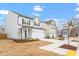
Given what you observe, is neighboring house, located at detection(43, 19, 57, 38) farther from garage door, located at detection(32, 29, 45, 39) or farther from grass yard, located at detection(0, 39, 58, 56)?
grass yard, located at detection(0, 39, 58, 56)

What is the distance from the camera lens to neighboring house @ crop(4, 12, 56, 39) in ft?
6.63

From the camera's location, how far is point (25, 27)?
203 cm

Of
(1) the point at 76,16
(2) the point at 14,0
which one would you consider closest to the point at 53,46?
(1) the point at 76,16

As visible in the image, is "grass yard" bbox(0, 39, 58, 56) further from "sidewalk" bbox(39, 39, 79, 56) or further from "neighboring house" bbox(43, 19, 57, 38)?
"neighboring house" bbox(43, 19, 57, 38)

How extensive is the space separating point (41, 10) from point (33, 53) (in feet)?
1.37

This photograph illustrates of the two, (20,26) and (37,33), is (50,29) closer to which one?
(37,33)

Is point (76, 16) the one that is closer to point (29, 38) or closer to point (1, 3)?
point (29, 38)

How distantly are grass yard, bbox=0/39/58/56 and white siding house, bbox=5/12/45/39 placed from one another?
7 cm

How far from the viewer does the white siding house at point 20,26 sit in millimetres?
2020

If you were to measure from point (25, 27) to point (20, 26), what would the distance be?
0.05 meters

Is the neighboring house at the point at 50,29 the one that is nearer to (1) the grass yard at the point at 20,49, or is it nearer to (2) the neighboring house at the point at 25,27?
(2) the neighboring house at the point at 25,27

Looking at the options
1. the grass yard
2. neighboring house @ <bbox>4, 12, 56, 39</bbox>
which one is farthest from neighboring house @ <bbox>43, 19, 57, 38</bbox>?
the grass yard

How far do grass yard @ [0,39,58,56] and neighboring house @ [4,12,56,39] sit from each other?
70 millimetres

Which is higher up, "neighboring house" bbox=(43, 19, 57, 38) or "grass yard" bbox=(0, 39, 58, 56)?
"neighboring house" bbox=(43, 19, 57, 38)
